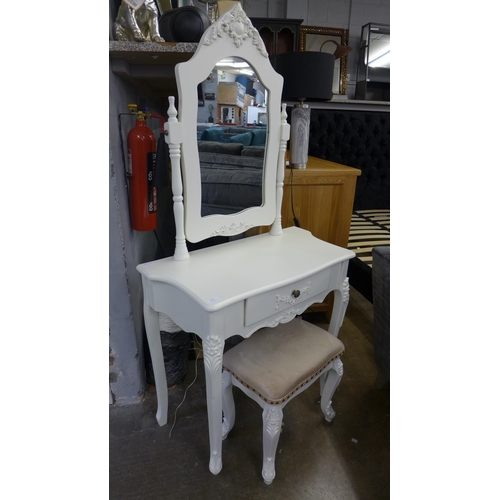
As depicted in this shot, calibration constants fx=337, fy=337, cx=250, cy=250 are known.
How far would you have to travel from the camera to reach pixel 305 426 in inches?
55.1

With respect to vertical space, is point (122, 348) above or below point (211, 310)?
below

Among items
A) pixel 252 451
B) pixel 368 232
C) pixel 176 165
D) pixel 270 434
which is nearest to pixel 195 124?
pixel 176 165

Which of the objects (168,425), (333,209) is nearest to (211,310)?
(168,425)

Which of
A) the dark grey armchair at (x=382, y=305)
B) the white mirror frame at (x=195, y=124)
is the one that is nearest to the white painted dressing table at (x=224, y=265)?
the white mirror frame at (x=195, y=124)

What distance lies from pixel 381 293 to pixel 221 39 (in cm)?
113

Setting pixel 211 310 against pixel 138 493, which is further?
pixel 138 493

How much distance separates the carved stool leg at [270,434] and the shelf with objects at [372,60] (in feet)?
8.88

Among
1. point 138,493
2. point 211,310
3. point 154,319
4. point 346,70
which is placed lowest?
point 138,493

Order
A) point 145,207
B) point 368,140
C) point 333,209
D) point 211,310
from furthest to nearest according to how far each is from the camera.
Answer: point 368,140
point 333,209
point 145,207
point 211,310

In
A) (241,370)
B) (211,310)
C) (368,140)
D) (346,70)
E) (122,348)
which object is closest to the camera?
(211,310)

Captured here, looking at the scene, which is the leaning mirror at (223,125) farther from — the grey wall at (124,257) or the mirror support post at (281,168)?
the grey wall at (124,257)

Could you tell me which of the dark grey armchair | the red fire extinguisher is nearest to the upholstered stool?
the dark grey armchair

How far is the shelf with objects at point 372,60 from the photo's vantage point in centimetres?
279

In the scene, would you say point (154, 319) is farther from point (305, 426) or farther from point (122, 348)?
point (305, 426)
